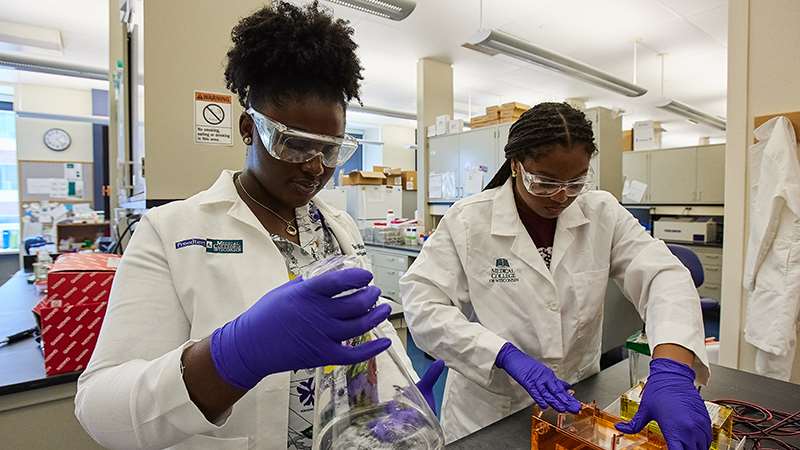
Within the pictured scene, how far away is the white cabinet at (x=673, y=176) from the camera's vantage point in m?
4.92

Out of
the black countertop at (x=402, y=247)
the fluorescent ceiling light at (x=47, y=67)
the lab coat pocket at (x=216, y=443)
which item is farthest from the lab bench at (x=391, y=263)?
the fluorescent ceiling light at (x=47, y=67)

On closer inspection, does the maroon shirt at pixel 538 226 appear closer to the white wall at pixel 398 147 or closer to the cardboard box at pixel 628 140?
the cardboard box at pixel 628 140

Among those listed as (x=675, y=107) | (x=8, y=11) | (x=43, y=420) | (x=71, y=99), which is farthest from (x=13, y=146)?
(x=675, y=107)

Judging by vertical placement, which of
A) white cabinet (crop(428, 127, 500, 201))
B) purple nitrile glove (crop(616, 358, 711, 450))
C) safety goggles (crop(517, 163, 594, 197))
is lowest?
purple nitrile glove (crop(616, 358, 711, 450))

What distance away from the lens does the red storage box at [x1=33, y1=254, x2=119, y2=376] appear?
4.20 ft

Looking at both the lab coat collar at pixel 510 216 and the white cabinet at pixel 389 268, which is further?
the white cabinet at pixel 389 268

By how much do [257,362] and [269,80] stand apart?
0.54m

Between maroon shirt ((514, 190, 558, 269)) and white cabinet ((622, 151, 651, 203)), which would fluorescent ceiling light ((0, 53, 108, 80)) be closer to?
maroon shirt ((514, 190, 558, 269))

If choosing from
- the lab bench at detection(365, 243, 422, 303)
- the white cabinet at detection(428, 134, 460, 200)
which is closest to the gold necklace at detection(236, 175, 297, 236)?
the lab bench at detection(365, 243, 422, 303)

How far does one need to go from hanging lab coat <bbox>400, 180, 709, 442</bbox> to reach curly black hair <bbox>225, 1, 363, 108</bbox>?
629 mm

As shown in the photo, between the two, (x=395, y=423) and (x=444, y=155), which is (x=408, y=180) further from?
(x=395, y=423)

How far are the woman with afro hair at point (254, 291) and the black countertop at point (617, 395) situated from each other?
0.19 m

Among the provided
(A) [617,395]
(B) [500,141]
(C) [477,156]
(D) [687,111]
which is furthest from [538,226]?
(D) [687,111]

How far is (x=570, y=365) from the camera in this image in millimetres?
1309
